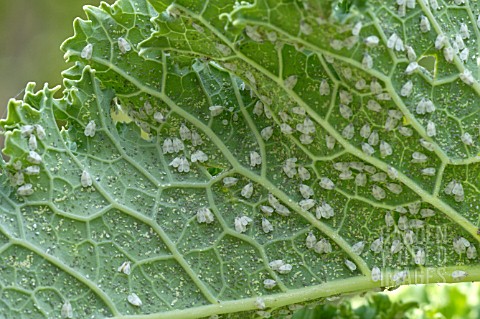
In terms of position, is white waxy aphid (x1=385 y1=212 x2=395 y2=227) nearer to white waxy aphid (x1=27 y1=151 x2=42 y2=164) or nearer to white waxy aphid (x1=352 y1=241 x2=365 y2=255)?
white waxy aphid (x1=352 y1=241 x2=365 y2=255)

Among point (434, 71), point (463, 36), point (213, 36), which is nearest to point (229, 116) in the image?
point (213, 36)

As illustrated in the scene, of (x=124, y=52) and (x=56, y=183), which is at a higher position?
(x=124, y=52)

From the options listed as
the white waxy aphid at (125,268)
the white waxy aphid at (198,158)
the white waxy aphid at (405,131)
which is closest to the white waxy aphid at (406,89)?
the white waxy aphid at (405,131)

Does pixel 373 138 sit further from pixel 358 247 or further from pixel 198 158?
pixel 198 158

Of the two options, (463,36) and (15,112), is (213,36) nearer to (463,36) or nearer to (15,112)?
(15,112)

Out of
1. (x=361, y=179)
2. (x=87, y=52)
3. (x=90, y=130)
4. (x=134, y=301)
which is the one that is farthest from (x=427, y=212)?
(x=87, y=52)
